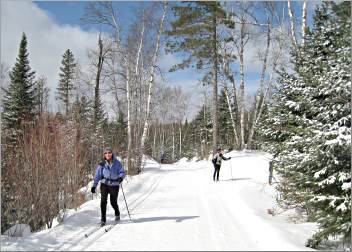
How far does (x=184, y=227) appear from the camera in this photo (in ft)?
31.4

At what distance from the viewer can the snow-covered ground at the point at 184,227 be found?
25.9ft

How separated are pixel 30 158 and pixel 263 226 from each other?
584 centimetres

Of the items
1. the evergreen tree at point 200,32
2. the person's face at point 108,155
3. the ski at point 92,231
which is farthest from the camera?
the evergreen tree at point 200,32

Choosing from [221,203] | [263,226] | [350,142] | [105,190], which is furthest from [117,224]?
[350,142]

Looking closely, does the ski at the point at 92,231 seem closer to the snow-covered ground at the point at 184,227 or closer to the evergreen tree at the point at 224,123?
the snow-covered ground at the point at 184,227

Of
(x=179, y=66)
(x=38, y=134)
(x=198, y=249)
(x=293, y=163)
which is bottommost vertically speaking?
(x=198, y=249)

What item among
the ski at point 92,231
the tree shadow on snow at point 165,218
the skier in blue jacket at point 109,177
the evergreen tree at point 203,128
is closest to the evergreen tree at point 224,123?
the evergreen tree at point 203,128

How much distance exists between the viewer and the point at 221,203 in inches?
529

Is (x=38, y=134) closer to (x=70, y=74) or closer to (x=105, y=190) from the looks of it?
(x=105, y=190)

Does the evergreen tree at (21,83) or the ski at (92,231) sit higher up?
the evergreen tree at (21,83)

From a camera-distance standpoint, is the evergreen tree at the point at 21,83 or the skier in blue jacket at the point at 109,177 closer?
the skier in blue jacket at the point at 109,177

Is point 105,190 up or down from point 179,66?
down

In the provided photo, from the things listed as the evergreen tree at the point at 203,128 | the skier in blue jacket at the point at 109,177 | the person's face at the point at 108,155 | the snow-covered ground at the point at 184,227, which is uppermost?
the evergreen tree at the point at 203,128

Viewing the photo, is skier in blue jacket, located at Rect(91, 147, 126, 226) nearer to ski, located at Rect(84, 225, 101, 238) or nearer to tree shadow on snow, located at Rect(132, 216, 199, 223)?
tree shadow on snow, located at Rect(132, 216, 199, 223)
